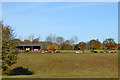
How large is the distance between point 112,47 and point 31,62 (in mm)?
98763

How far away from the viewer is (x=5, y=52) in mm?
25078

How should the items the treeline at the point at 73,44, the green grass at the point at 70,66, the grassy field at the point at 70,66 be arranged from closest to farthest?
the green grass at the point at 70,66, the grassy field at the point at 70,66, the treeline at the point at 73,44

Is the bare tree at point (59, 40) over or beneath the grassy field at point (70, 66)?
over

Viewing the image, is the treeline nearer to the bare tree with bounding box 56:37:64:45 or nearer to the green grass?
the bare tree with bounding box 56:37:64:45

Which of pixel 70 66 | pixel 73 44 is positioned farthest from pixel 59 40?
pixel 70 66

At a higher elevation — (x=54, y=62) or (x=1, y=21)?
(x=1, y=21)

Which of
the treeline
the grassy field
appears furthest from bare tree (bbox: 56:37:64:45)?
the grassy field

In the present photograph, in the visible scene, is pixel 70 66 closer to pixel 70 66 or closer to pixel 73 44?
pixel 70 66

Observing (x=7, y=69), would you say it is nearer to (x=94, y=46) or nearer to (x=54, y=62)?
(x=54, y=62)

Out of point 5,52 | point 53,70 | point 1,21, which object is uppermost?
point 1,21

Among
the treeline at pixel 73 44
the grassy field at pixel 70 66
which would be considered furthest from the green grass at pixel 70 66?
the treeline at pixel 73 44

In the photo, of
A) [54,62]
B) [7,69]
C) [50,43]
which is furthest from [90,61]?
[50,43]

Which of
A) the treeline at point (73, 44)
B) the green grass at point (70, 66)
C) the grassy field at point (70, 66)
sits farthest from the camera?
the treeline at point (73, 44)

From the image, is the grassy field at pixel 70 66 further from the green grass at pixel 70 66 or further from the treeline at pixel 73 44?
the treeline at pixel 73 44
